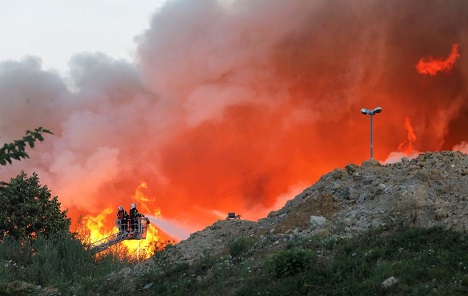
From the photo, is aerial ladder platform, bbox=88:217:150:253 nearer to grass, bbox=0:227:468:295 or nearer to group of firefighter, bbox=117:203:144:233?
group of firefighter, bbox=117:203:144:233

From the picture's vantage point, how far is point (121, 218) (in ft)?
105

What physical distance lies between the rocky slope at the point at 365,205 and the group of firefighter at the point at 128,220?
7.18 meters

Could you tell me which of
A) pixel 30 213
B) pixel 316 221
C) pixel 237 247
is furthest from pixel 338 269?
pixel 30 213

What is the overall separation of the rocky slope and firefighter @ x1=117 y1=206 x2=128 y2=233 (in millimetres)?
7667

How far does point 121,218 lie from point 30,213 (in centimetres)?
602

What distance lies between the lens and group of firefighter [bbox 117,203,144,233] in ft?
104

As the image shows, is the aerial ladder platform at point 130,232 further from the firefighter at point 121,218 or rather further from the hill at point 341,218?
the hill at point 341,218

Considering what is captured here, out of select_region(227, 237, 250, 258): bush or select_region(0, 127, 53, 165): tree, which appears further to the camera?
select_region(227, 237, 250, 258): bush

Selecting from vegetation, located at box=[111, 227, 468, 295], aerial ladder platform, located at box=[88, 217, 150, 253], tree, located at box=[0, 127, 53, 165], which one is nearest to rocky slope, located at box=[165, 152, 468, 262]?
vegetation, located at box=[111, 227, 468, 295]

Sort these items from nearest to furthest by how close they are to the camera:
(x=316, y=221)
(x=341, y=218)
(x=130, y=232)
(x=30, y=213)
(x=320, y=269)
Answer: (x=320, y=269), (x=341, y=218), (x=316, y=221), (x=130, y=232), (x=30, y=213)

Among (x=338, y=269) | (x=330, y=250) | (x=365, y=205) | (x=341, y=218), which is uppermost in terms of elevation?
(x=365, y=205)

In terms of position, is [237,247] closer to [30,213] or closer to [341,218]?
[341,218]

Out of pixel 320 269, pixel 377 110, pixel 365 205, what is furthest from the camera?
pixel 377 110

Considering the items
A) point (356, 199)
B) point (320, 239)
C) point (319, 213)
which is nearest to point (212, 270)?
point (320, 239)
